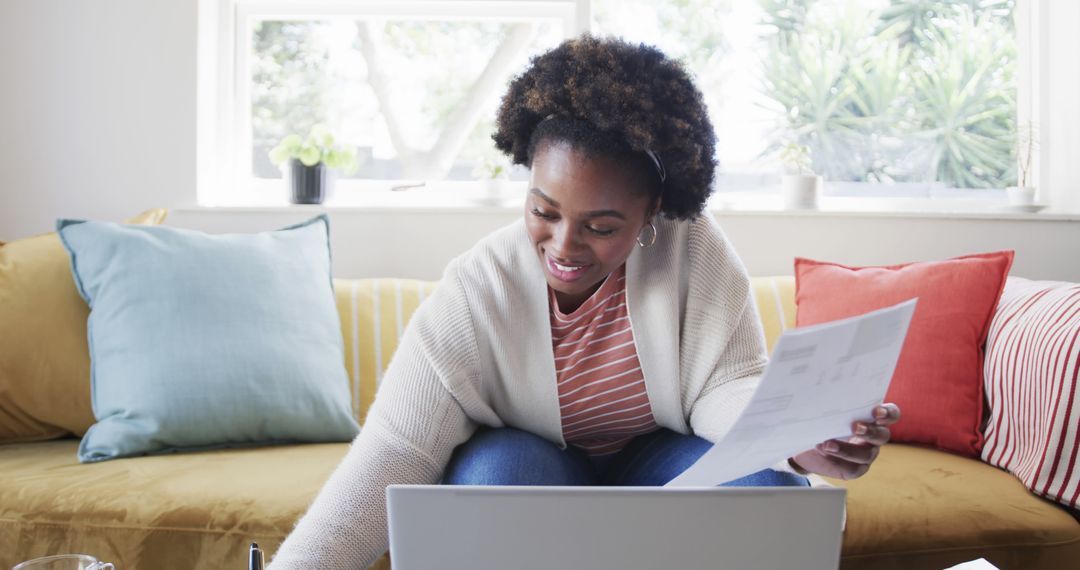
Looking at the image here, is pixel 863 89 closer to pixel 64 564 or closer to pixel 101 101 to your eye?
pixel 101 101

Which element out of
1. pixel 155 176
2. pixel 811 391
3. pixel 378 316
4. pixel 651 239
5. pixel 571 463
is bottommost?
pixel 571 463

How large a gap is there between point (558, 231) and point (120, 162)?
1648 mm

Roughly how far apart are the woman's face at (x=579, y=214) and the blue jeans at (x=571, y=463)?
0.75ft

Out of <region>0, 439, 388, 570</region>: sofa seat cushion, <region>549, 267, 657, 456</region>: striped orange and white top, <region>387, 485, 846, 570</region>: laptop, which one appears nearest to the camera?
<region>387, 485, 846, 570</region>: laptop

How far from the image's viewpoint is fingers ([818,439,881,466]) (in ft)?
Answer: 3.59

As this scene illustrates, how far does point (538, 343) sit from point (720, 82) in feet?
5.35

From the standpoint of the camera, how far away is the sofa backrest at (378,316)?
6.86ft

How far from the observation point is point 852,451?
1.10m

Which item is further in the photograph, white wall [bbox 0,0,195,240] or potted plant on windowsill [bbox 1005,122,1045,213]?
potted plant on windowsill [bbox 1005,122,1045,213]

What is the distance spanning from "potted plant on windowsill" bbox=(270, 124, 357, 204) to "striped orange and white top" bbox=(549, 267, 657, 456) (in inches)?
51.5

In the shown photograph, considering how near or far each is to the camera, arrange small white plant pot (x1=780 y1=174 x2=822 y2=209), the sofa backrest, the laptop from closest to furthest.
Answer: the laptop → the sofa backrest → small white plant pot (x1=780 y1=174 x2=822 y2=209)

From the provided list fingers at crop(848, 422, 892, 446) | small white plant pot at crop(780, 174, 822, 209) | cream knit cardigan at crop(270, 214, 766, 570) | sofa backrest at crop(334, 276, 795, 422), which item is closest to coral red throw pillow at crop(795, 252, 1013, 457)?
sofa backrest at crop(334, 276, 795, 422)

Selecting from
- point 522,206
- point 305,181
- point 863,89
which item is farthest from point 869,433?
point 863,89

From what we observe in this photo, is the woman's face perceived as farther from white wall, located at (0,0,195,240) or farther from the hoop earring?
white wall, located at (0,0,195,240)
